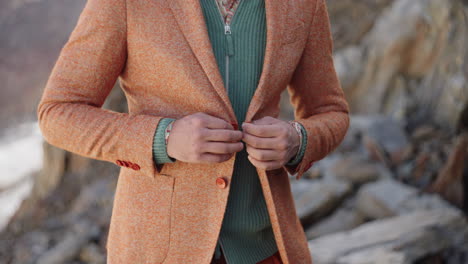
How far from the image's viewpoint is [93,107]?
93 cm

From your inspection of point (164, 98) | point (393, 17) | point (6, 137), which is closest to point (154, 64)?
point (164, 98)

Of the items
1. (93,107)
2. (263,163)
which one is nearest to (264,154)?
(263,163)

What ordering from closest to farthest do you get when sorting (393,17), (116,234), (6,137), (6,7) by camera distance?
(116,234)
(393,17)
(6,137)
(6,7)

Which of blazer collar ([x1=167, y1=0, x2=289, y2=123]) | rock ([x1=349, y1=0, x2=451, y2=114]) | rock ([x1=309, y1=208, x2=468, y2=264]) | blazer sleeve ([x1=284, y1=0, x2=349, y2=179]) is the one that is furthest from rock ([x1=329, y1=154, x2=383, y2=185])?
blazer collar ([x1=167, y1=0, x2=289, y2=123])

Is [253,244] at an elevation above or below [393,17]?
above

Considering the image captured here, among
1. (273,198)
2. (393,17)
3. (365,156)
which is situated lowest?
(365,156)

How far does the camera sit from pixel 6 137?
14.3m

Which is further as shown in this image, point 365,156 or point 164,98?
point 365,156

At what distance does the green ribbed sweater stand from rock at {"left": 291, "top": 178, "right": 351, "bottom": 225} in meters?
2.30

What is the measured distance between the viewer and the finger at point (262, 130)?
904 millimetres

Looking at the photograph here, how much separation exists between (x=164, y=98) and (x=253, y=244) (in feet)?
1.51

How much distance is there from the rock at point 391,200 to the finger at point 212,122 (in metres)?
2.61

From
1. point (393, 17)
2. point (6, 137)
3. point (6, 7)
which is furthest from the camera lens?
point (6, 7)

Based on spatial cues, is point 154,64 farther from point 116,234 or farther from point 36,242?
point 36,242
